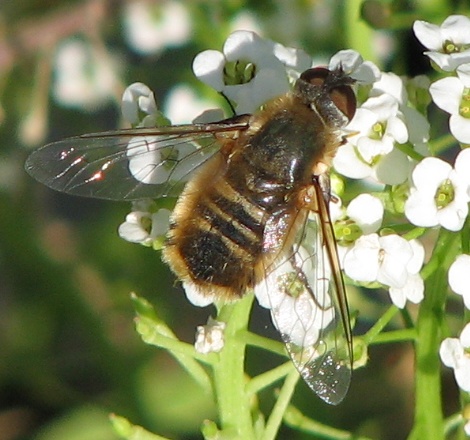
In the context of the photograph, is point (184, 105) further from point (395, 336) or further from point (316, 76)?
point (395, 336)

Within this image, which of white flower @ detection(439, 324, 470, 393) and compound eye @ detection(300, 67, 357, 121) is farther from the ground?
compound eye @ detection(300, 67, 357, 121)

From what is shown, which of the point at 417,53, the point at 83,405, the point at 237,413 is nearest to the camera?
the point at 237,413

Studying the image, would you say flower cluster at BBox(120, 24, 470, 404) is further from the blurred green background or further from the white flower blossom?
the blurred green background

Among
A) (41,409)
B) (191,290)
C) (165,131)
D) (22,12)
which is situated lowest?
(41,409)

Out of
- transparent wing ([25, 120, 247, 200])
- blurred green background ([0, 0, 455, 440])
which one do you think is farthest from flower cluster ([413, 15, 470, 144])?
blurred green background ([0, 0, 455, 440])

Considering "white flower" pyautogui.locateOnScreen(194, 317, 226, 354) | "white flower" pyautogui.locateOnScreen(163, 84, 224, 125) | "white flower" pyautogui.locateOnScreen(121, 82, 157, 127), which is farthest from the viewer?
"white flower" pyautogui.locateOnScreen(163, 84, 224, 125)

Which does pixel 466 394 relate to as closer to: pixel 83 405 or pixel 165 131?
pixel 165 131

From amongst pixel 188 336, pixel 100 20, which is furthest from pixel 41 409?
pixel 100 20
